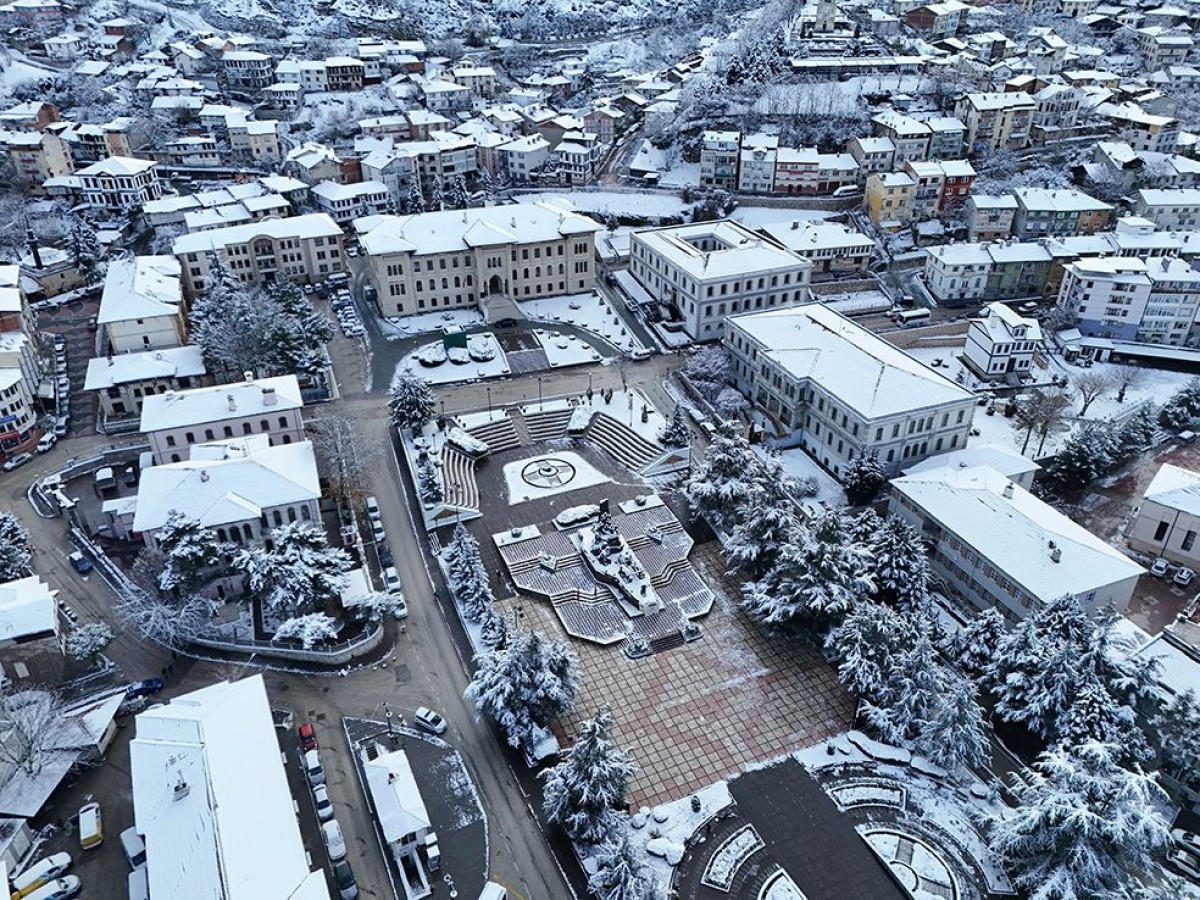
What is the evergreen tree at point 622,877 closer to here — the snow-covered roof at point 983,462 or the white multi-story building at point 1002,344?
the snow-covered roof at point 983,462

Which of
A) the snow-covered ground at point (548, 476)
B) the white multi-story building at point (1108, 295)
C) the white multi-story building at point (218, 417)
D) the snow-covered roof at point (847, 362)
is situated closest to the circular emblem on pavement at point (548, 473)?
the snow-covered ground at point (548, 476)

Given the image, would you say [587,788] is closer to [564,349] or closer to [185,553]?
[185,553]

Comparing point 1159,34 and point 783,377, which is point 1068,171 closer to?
point 1159,34

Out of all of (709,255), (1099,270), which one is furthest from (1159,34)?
(709,255)

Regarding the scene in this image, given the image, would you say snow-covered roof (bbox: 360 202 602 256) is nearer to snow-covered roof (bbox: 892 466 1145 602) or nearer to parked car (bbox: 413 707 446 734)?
snow-covered roof (bbox: 892 466 1145 602)

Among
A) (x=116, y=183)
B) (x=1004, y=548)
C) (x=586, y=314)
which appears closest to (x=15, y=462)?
(x=586, y=314)
